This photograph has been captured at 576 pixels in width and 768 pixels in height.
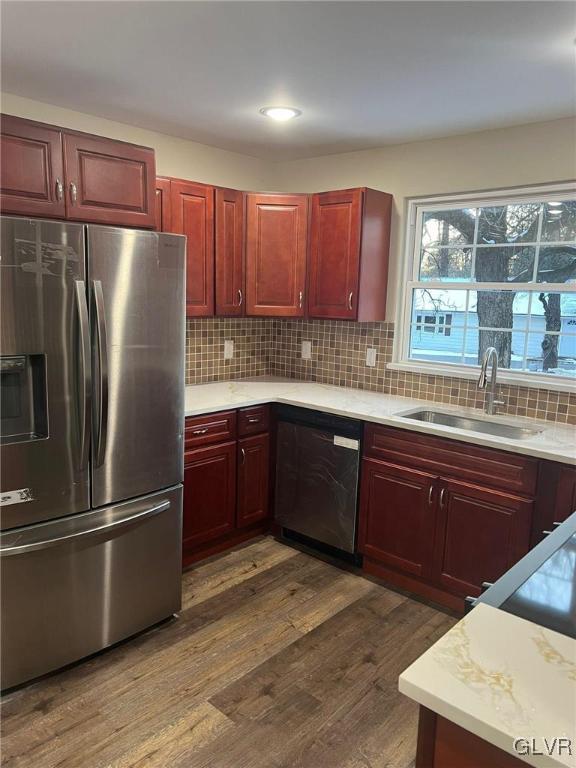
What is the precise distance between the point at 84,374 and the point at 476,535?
6.30 ft

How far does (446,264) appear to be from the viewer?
3.36 metres

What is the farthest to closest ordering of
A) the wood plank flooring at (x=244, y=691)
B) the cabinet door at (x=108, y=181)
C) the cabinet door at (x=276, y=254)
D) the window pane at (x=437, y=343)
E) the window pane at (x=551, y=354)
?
the cabinet door at (x=276, y=254), the window pane at (x=437, y=343), the window pane at (x=551, y=354), the cabinet door at (x=108, y=181), the wood plank flooring at (x=244, y=691)

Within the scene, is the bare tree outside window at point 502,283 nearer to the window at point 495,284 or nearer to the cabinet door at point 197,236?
the window at point 495,284

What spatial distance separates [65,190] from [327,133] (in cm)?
154

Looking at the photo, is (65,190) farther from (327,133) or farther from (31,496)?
(327,133)

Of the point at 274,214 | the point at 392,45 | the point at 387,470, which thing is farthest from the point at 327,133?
the point at 387,470

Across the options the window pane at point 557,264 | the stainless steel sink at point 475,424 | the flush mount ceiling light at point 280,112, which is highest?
the flush mount ceiling light at point 280,112

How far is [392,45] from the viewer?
197 centimetres

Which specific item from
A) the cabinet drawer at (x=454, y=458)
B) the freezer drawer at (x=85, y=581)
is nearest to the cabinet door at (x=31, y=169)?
the freezer drawer at (x=85, y=581)

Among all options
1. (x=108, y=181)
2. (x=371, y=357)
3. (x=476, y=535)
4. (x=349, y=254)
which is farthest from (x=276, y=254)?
(x=476, y=535)

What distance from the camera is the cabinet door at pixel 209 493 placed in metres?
3.04

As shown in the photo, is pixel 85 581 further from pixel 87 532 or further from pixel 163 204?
pixel 163 204

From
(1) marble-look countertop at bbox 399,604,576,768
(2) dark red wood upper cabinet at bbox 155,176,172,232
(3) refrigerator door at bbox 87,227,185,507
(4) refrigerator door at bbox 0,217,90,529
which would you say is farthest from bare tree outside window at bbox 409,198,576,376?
(1) marble-look countertop at bbox 399,604,576,768

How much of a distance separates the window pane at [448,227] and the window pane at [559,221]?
0.41 meters
